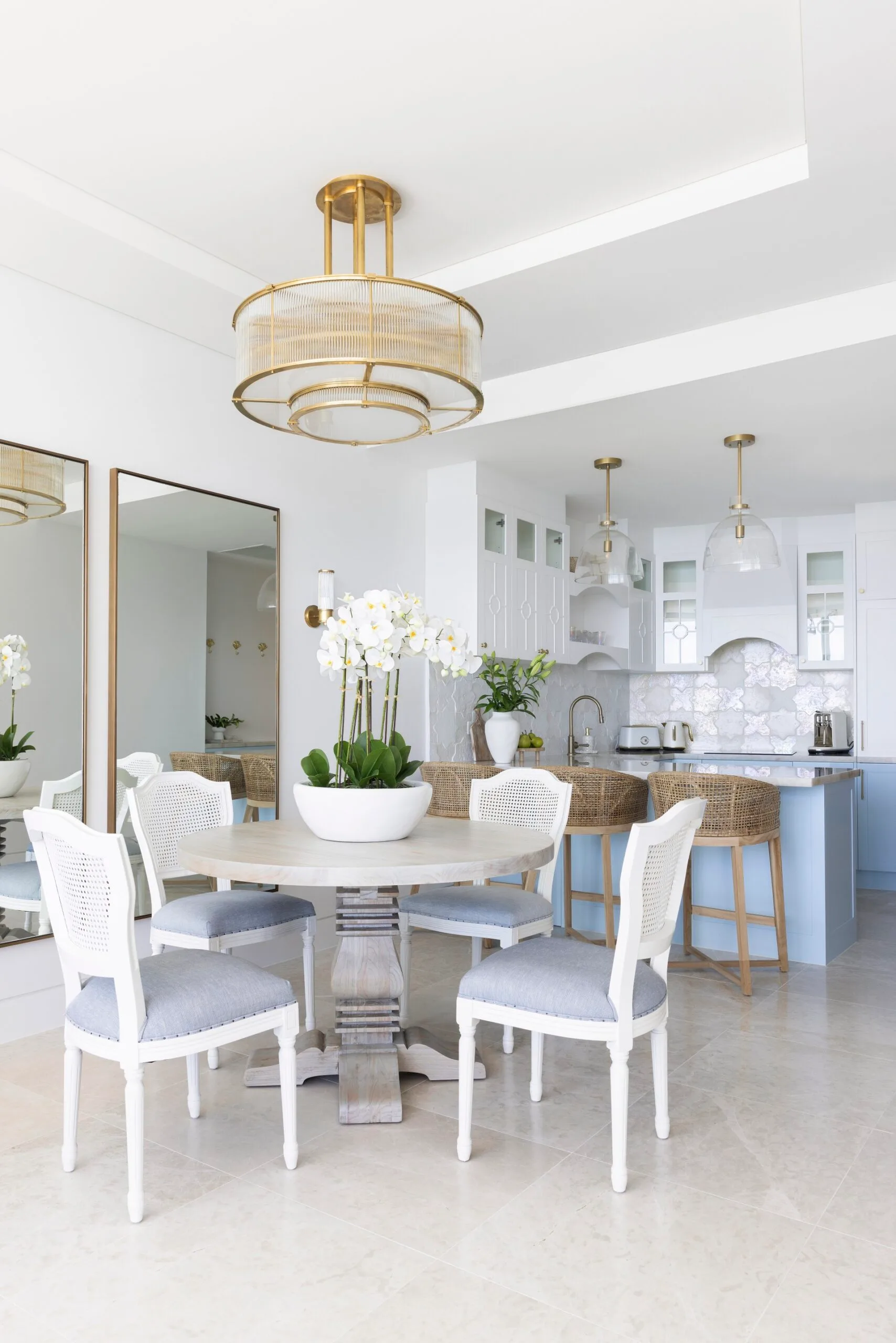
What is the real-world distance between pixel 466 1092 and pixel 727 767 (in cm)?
247

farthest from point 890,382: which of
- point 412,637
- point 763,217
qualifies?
point 412,637

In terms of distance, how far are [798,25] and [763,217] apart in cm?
66

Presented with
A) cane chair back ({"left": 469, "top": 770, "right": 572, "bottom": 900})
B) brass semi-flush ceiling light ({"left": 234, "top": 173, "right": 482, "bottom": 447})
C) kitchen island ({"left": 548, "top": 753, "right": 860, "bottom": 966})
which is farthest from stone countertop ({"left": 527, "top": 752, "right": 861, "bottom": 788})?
brass semi-flush ceiling light ({"left": 234, "top": 173, "right": 482, "bottom": 447})

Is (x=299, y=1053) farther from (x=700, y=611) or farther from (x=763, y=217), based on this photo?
(x=700, y=611)

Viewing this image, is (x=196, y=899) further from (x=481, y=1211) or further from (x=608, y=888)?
(x=608, y=888)

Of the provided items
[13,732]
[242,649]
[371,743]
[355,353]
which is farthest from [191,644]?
[355,353]

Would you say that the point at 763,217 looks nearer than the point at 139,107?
No

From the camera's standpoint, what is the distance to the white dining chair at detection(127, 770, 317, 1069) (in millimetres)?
2682

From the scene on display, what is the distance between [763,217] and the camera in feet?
9.07

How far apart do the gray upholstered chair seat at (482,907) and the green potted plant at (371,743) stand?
1.49 feet

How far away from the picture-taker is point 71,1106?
2.14m

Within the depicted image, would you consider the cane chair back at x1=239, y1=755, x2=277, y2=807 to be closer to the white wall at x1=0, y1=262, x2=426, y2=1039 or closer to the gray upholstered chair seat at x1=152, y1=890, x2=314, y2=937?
the white wall at x1=0, y1=262, x2=426, y2=1039

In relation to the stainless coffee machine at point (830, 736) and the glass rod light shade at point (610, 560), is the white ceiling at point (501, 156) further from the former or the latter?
the stainless coffee machine at point (830, 736)

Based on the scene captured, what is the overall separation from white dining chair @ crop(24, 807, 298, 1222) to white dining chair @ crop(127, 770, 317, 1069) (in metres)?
0.45
